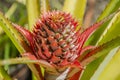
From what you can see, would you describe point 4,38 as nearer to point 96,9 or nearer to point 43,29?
point 43,29

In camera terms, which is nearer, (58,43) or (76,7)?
(58,43)

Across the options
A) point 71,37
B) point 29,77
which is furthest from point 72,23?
point 29,77

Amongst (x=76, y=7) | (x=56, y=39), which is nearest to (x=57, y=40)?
(x=56, y=39)

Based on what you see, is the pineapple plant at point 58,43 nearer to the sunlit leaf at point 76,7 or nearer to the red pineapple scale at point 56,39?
the red pineapple scale at point 56,39

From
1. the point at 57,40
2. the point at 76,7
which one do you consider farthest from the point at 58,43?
the point at 76,7

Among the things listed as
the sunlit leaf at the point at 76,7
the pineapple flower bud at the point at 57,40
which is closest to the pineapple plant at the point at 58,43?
the pineapple flower bud at the point at 57,40

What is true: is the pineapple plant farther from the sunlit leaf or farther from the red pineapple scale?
the sunlit leaf

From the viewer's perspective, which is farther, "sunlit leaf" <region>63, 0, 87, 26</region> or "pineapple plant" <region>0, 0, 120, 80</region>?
"sunlit leaf" <region>63, 0, 87, 26</region>

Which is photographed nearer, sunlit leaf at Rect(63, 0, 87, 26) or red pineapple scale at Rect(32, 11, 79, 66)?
red pineapple scale at Rect(32, 11, 79, 66)

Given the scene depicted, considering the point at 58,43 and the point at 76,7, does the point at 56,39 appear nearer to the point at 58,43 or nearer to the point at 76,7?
the point at 58,43

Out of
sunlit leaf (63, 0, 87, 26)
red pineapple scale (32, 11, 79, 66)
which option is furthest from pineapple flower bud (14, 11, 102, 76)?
sunlit leaf (63, 0, 87, 26)
